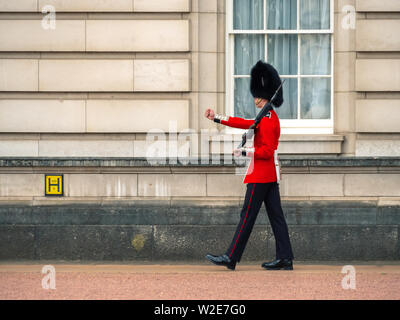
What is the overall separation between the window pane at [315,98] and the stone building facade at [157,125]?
115mm

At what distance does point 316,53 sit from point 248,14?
38.8 inches

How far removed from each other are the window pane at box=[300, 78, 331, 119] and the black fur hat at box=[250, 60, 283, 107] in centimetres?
164

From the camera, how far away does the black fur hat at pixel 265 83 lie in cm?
844

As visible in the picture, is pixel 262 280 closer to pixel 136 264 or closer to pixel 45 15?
pixel 136 264

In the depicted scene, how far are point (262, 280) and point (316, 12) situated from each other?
12.6 feet

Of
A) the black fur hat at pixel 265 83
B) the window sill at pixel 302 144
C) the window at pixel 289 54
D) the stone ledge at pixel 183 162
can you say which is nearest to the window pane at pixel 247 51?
the window at pixel 289 54

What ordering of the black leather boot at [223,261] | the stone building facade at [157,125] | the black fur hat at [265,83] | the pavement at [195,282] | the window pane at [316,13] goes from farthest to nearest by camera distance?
the window pane at [316,13] < the stone building facade at [157,125] < the black fur hat at [265,83] < the black leather boot at [223,261] < the pavement at [195,282]

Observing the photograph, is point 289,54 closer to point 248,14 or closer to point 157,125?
point 248,14

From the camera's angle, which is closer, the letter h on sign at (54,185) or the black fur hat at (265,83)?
the black fur hat at (265,83)

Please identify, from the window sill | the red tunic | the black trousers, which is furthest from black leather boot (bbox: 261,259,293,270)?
the window sill

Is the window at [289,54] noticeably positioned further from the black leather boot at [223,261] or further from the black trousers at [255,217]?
the black leather boot at [223,261]

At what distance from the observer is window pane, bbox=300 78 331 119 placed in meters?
10.1

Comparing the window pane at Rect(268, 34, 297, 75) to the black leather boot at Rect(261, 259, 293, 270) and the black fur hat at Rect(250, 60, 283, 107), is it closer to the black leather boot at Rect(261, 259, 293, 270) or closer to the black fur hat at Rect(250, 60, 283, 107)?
the black fur hat at Rect(250, 60, 283, 107)

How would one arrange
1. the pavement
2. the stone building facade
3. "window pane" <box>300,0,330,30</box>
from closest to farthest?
the pavement < the stone building facade < "window pane" <box>300,0,330,30</box>
